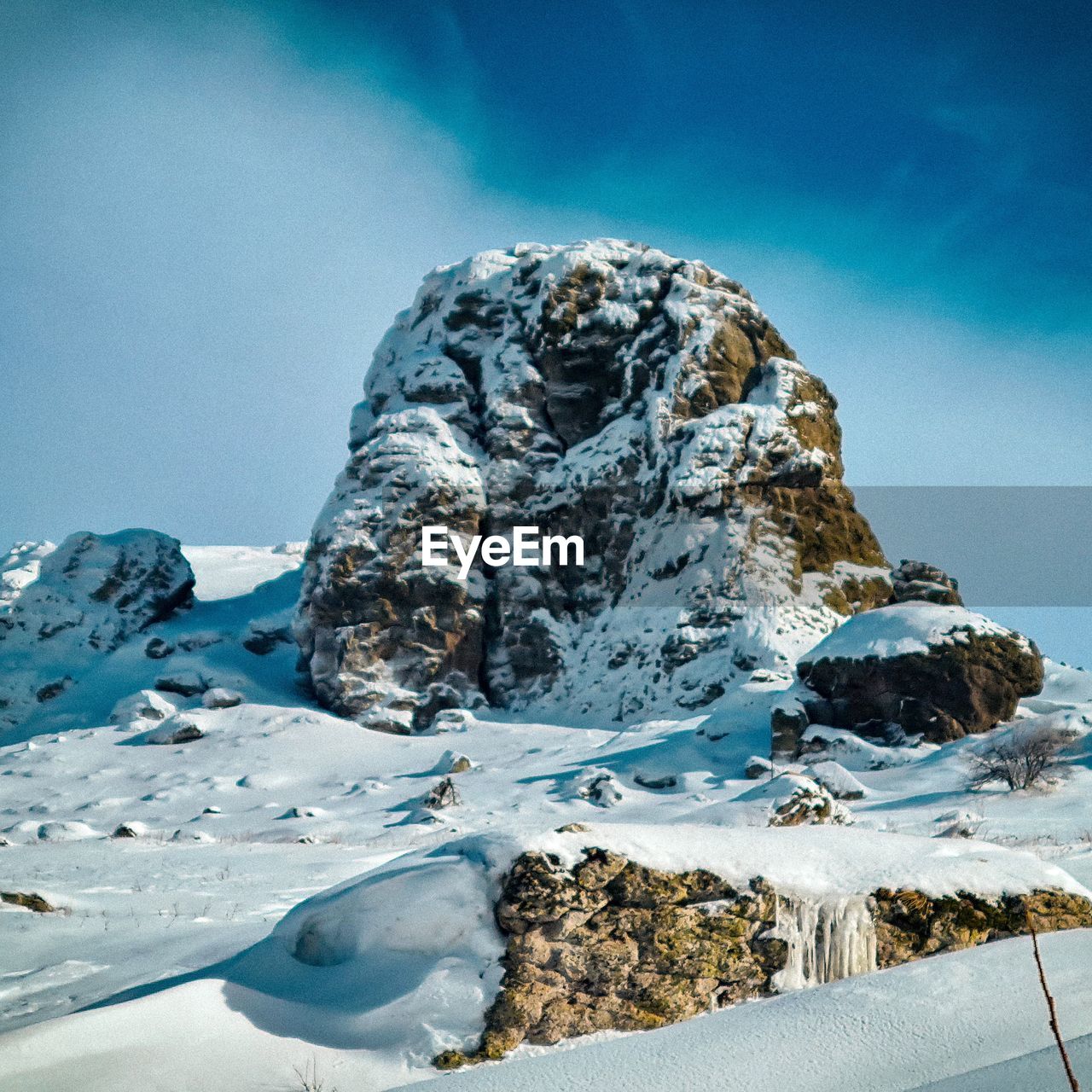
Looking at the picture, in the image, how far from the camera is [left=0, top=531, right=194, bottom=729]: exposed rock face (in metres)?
45.9

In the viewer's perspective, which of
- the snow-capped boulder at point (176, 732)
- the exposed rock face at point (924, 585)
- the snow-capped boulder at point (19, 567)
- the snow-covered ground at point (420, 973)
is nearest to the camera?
the snow-covered ground at point (420, 973)

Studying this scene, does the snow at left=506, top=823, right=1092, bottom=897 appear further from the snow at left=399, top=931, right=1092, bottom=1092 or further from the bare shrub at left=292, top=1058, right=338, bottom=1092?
the bare shrub at left=292, top=1058, right=338, bottom=1092

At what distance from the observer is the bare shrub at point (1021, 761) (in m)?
16.3

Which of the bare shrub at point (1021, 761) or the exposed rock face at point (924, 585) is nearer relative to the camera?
the bare shrub at point (1021, 761)

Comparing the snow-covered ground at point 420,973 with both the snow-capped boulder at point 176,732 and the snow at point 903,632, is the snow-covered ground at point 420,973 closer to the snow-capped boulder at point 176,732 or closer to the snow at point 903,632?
the snow at point 903,632

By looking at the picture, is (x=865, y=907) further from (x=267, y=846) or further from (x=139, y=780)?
(x=139, y=780)

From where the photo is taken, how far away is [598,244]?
51188mm

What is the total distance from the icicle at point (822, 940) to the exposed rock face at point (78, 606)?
48478 mm

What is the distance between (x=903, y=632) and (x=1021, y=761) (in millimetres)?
9166

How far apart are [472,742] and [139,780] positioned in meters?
10.9

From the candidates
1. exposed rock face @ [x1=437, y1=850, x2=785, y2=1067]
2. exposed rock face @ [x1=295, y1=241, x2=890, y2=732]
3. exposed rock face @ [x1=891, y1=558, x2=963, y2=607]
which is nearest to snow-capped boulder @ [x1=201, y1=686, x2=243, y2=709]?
exposed rock face @ [x1=295, y1=241, x2=890, y2=732]

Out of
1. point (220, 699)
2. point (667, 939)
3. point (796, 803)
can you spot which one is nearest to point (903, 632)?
point (796, 803)

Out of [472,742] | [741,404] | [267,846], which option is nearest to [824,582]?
[741,404]

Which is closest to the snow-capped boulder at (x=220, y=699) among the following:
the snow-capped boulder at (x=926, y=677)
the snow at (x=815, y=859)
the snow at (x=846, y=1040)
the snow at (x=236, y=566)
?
the snow at (x=236, y=566)
